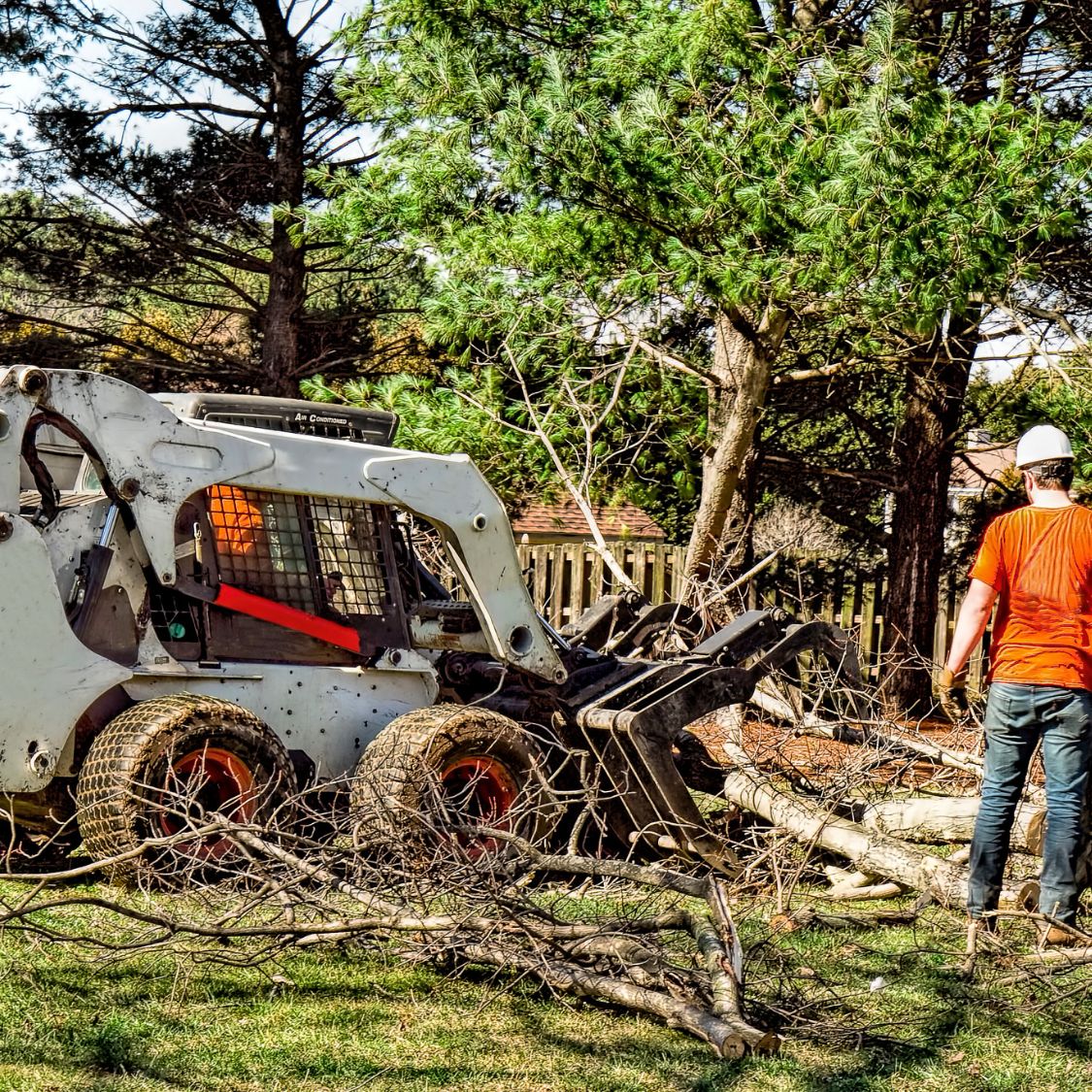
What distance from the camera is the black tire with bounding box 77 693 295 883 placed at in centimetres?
615

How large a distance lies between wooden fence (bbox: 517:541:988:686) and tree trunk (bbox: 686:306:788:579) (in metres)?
2.52

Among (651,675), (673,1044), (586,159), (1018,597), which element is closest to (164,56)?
(586,159)

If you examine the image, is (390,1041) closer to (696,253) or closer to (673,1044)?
(673,1044)

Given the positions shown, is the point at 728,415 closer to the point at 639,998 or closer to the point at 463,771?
the point at 463,771

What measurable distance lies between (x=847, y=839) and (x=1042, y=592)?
1.63m

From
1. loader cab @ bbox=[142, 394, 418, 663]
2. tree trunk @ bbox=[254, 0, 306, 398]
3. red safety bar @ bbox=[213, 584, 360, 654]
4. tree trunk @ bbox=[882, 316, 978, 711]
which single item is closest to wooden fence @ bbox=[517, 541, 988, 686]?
tree trunk @ bbox=[882, 316, 978, 711]

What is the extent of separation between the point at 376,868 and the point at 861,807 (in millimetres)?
3233

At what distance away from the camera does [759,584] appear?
17.1m

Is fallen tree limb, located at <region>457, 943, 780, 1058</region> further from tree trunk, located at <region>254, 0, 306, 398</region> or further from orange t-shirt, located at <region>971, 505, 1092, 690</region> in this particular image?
tree trunk, located at <region>254, 0, 306, 398</region>

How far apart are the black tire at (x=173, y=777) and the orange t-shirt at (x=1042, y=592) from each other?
309 cm

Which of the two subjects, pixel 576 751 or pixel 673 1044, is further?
pixel 576 751

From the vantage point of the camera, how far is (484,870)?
212 inches

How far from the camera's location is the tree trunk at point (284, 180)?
1805 cm

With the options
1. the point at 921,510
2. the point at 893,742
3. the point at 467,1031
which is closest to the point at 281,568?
the point at 467,1031
